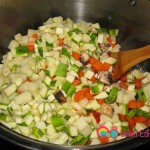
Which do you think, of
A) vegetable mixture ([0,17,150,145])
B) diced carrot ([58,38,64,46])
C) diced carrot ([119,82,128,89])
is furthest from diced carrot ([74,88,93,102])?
diced carrot ([58,38,64,46])

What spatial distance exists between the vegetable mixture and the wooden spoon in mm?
71

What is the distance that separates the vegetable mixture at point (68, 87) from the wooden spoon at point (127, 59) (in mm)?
71

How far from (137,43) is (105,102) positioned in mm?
746

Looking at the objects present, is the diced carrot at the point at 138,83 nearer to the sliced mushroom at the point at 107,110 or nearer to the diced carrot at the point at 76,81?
the sliced mushroom at the point at 107,110

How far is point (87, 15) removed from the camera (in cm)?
304

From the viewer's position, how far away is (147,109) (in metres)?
2.57

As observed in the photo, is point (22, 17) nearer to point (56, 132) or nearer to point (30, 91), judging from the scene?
point (30, 91)

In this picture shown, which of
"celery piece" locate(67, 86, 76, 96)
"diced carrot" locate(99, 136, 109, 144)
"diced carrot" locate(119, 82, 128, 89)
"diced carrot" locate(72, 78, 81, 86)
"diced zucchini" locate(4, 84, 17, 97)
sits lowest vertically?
"diced carrot" locate(99, 136, 109, 144)

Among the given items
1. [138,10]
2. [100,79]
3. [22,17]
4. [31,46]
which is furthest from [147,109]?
[22,17]

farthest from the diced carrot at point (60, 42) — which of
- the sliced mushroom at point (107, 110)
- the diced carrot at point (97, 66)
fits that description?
the sliced mushroom at point (107, 110)

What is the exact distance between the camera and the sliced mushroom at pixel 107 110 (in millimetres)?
2488

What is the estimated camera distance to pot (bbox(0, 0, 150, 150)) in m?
2.68

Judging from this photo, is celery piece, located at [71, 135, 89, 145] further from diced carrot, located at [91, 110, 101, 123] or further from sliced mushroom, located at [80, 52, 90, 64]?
sliced mushroom, located at [80, 52, 90, 64]

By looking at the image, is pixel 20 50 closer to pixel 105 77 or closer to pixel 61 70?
pixel 61 70
